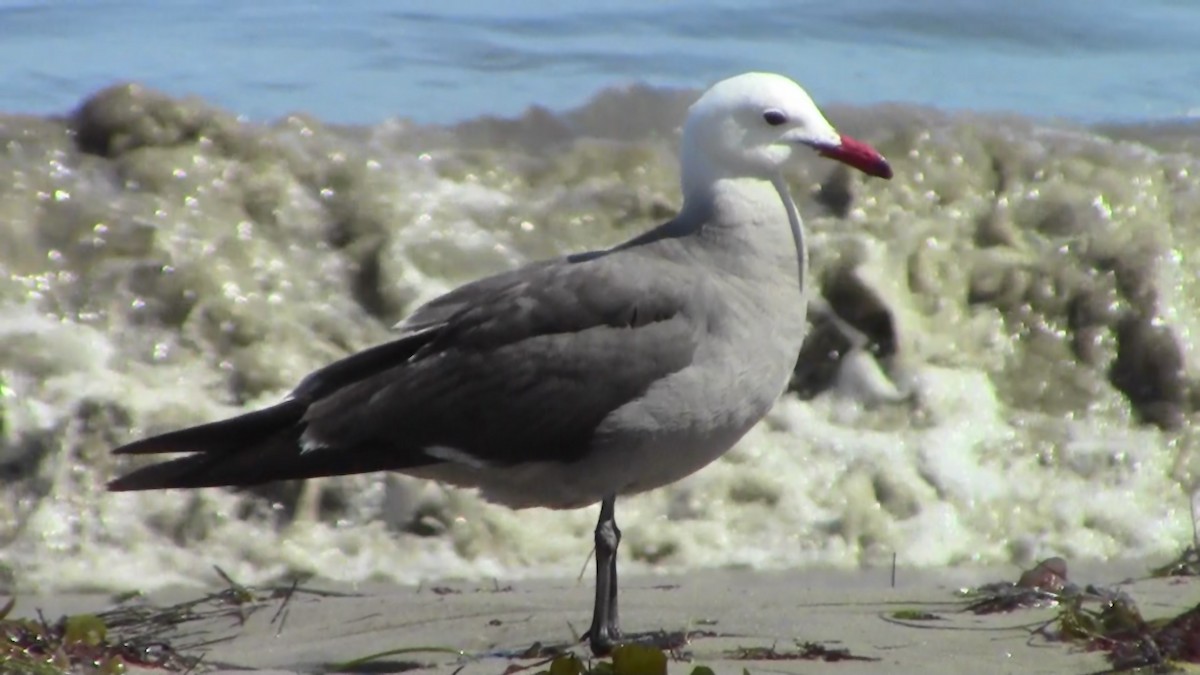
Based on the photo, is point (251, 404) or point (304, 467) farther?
point (251, 404)

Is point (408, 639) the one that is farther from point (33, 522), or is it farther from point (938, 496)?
point (938, 496)

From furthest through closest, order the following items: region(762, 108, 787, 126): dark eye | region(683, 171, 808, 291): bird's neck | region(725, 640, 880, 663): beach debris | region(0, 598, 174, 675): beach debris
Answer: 1. region(762, 108, 787, 126): dark eye
2. region(683, 171, 808, 291): bird's neck
3. region(725, 640, 880, 663): beach debris
4. region(0, 598, 174, 675): beach debris

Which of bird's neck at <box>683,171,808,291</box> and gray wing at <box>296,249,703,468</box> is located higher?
bird's neck at <box>683,171,808,291</box>

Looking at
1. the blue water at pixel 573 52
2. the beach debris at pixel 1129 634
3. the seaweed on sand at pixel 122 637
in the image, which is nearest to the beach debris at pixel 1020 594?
the beach debris at pixel 1129 634

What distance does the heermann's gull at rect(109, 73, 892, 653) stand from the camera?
14.9 ft

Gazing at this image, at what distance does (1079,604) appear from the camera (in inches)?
167

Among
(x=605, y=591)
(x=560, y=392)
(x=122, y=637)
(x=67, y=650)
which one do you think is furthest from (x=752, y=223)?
(x=67, y=650)

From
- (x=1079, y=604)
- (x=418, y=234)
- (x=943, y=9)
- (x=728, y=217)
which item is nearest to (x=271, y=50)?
(x=943, y=9)

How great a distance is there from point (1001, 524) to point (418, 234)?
8.89ft

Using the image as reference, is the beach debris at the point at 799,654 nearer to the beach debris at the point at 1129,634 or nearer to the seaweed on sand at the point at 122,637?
the beach debris at the point at 1129,634

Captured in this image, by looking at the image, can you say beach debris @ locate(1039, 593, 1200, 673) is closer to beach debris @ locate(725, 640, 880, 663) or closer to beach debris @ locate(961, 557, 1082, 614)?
beach debris @ locate(961, 557, 1082, 614)

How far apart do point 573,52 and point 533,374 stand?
8790mm

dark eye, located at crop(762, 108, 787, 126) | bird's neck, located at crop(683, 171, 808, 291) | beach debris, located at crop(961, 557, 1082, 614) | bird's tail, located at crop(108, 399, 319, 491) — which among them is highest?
dark eye, located at crop(762, 108, 787, 126)

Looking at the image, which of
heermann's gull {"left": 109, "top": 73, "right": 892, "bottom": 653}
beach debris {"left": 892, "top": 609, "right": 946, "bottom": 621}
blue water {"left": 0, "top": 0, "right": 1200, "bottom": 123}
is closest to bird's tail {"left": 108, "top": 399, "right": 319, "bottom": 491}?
heermann's gull {"left": 109, "top": 73, "right": 892, "bottom": 653}
